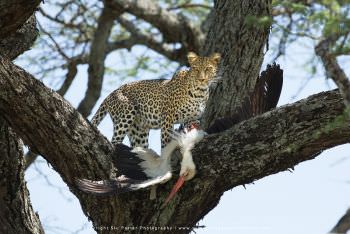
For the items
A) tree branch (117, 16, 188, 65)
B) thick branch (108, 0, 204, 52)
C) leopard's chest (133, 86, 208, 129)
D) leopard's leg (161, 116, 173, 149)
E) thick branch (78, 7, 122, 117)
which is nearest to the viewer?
leopard's leg (161, 116, 173, 149)

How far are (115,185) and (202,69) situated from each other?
2.85 m

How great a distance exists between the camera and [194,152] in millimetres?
5184

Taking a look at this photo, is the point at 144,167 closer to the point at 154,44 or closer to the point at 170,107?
the point at 170,107

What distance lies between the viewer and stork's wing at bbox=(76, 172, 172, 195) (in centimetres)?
502

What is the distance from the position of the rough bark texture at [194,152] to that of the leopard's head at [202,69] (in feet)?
6.04

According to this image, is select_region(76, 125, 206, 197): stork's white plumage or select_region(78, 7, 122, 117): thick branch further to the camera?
select_region(78, 7, 122, 117): thick branch

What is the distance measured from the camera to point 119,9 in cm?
930

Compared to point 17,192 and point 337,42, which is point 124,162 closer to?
point 17,192

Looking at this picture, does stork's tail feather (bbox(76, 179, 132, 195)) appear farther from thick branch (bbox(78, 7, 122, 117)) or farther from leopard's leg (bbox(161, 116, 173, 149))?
thick branch (bbox(78, 7, 122, 117))

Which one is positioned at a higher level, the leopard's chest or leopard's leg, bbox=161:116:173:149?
the leopard's chest

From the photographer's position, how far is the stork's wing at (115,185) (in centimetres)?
502

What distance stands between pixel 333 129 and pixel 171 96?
3.48 meters

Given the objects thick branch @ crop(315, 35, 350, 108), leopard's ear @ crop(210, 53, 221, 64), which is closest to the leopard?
leopard's ear @ crop(210, 53, 221, 64)

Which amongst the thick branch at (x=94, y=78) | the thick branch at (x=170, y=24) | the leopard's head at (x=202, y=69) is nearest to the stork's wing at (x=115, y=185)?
the leopard's head at (x=202, y=69)
